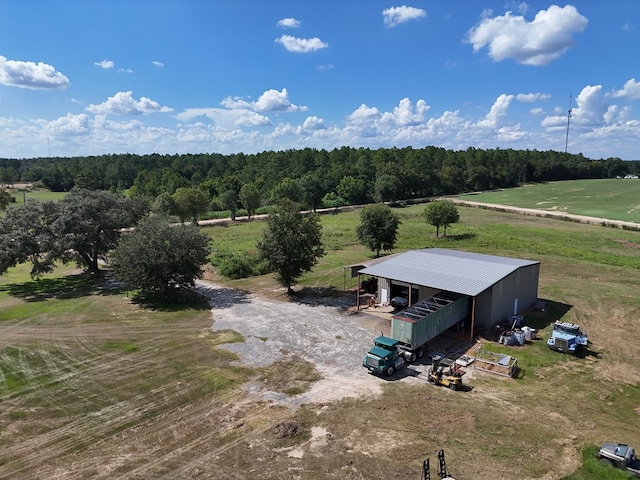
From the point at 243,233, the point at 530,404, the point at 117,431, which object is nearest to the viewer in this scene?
the point at 117,431

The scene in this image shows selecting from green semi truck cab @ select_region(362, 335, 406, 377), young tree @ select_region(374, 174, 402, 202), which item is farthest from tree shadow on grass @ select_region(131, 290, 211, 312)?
young tree @ select_region(374, 174, 402, 202)

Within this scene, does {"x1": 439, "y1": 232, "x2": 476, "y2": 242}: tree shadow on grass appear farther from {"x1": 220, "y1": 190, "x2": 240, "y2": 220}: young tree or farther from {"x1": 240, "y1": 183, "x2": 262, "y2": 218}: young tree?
{"x1": 220, "y1": 190, "x2": 240, "y2": 220}: young tree

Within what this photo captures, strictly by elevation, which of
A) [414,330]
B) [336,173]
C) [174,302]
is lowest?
[174,302]

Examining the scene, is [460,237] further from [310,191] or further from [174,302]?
[310,191]

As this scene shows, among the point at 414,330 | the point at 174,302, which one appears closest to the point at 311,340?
the point at 414,330

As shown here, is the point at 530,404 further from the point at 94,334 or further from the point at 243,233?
the point at 243,233

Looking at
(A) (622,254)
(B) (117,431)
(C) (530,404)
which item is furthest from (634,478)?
(A) (622,254)
